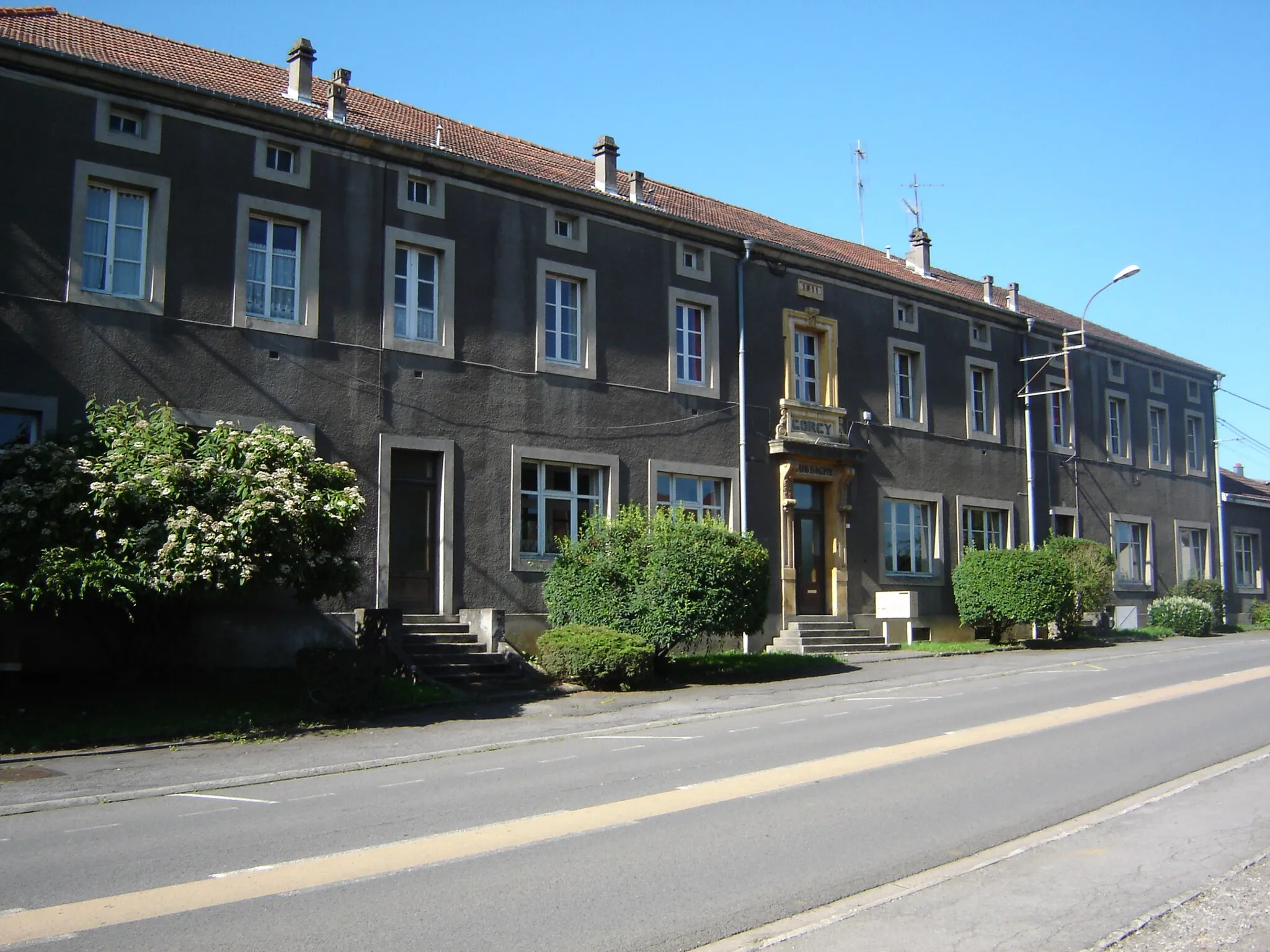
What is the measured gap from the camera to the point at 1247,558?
1575 inches

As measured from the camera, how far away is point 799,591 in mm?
24938

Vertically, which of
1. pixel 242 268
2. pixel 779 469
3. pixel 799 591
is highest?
pixel 242 268

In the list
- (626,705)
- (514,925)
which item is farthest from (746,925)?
(626,705)

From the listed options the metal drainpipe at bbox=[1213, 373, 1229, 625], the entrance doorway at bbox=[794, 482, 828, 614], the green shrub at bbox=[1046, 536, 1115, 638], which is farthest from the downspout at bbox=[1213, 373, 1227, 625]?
the entrance doorway at bbox=[794, 482, 828, 614]

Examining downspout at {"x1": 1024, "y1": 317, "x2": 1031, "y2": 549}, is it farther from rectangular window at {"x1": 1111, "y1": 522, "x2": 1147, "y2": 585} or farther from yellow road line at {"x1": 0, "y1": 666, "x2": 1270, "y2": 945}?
yellow road line at {"x1": 0, "y1": 666, "x2": 1270, "y2": 945}

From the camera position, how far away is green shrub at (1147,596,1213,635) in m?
32.2

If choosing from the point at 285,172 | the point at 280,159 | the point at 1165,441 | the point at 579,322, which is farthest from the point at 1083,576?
the point at 280,159

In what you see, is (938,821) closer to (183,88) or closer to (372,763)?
(372,763)

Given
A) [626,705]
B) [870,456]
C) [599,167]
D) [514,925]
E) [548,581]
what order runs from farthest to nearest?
[870,456] → [599,167] → [548,581] → [626,705] → [514,925]

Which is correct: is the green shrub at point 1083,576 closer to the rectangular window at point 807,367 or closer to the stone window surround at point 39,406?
the rectangular window at point 807,367

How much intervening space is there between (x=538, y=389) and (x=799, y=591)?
7.80 m

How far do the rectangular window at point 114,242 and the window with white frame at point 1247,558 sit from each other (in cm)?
3542

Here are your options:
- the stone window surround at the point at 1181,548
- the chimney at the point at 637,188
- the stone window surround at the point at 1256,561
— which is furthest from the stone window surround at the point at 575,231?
the stone window surround at the point at 1256,561

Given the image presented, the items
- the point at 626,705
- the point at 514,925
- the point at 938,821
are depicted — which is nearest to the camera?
the point at 514,925
